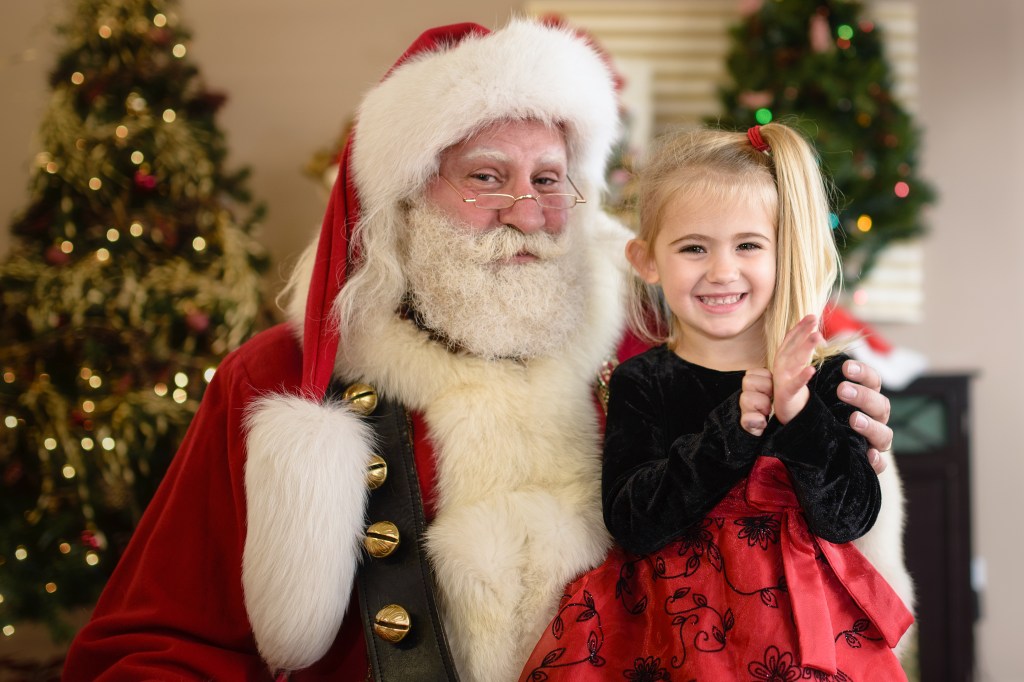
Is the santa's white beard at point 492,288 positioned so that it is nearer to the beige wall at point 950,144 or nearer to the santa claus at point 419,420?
the santa claus at point 419,420

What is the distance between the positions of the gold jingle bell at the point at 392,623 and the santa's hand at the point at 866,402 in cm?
85

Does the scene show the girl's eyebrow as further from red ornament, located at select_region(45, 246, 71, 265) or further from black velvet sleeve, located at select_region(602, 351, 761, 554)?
red ornament, located at select_region(45, 246, 71, 265)

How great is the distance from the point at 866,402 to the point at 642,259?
48cm

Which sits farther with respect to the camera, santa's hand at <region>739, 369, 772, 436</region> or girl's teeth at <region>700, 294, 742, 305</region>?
girl's teeth at <region>700, 294, 742, 305</region>

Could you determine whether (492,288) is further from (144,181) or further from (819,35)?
(819,35)

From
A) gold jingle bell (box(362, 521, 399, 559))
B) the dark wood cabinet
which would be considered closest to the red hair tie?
gold jingle bell (box(362, 521, 399, 559))

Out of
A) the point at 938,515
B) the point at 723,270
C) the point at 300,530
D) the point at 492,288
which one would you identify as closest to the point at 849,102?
the point at 938,515

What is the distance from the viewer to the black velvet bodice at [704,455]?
4.24ft

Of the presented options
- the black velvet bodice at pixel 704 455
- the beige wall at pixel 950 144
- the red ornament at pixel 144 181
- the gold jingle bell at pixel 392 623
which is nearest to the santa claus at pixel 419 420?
the gold jingle bell at pixel 392 623

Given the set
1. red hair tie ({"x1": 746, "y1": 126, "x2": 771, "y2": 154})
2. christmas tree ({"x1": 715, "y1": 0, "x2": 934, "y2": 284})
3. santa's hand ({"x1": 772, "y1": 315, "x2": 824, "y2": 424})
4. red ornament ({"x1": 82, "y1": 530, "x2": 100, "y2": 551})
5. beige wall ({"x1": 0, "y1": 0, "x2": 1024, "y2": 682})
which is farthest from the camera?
beige wall ({"x1": 0, "y1": 0, "x2": 1024, "y2": 682})

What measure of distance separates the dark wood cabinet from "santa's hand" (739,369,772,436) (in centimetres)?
270

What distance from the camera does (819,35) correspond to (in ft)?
11.7

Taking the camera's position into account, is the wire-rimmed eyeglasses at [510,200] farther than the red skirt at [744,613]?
Yes

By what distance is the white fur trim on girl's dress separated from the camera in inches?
61.1
